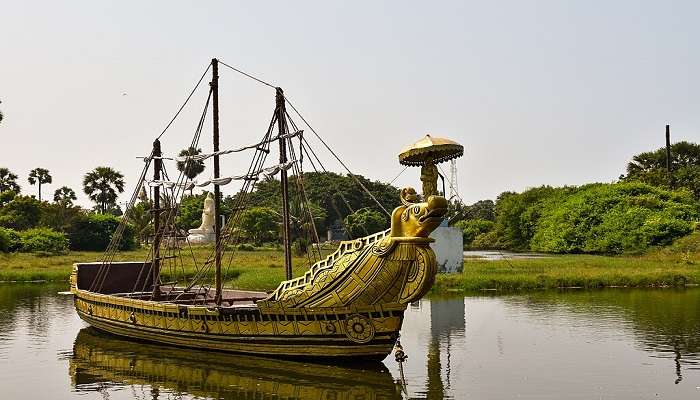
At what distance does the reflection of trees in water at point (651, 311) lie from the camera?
18.2m

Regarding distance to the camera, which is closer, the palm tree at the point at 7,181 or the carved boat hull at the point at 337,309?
the carved boat hull at the point at 337,309

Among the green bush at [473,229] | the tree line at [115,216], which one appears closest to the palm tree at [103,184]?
the tree line at [115,216]

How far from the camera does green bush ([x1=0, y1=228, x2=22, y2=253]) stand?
57.2m

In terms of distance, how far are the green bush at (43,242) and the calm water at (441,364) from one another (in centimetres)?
3510

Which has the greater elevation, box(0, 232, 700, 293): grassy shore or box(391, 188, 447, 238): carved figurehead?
box(391, 188, 447, 238): carved figurehead

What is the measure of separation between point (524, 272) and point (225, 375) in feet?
80.5

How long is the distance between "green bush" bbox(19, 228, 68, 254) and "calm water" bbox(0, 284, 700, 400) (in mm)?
35099

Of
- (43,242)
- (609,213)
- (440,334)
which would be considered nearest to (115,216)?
(43,242)

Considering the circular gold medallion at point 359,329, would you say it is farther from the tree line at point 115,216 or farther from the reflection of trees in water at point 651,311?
the tree line at point 115,216

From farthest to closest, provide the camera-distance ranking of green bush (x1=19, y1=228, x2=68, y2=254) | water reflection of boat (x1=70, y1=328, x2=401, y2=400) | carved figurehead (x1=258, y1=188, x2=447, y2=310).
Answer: green bush (x1=19, y1=228, x2=68, y2=254) < carved figurehead (x1=258, y1=188, x2=447, y2=310) < water reflection of boat (x1=70, y1=328, x2=401, y2=400)

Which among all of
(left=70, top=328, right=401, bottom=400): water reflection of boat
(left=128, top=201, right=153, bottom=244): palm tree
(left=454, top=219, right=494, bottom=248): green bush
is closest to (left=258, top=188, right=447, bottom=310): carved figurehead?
(left=70, top=328, right=401, bottom=400): water reflection of boat

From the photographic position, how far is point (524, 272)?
37.5 meters

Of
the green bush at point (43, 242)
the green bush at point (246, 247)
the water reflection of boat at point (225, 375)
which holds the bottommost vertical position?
the water reflection of boat at point (225, 375)

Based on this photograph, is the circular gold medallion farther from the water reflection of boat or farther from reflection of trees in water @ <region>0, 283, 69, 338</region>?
reflection of trees in water @ <region>0, 283, 69, 338</region>
